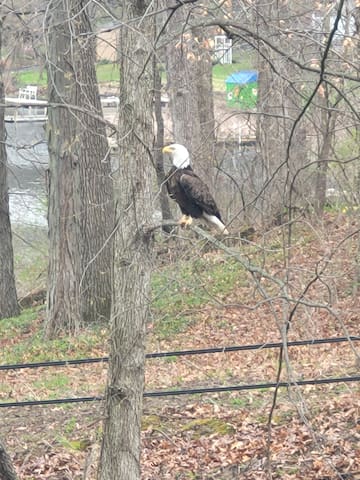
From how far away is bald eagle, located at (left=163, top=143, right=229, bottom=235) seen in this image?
8438mm

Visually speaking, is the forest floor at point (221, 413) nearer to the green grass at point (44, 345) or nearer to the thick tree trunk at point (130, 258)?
the thick tree trunk at point (130, 258)

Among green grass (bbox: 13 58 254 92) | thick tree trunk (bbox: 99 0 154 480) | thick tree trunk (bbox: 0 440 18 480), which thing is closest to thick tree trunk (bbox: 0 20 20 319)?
green grass (bbox: 13 58 254 92)

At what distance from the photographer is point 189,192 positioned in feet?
28.0

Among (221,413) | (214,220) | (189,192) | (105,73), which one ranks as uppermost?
(105,73)

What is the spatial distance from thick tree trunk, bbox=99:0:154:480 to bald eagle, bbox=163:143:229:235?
3.58 m

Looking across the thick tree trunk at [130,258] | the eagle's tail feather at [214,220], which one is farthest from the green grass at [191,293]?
the thick tree trunk at [130,258]

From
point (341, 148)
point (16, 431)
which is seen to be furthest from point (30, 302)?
point (16, 431)

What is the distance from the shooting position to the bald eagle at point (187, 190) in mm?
8438

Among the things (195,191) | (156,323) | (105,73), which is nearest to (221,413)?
(195,191)

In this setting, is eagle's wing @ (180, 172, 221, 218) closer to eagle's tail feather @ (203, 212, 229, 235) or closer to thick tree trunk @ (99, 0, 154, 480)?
eagle's tail feather @ (203, 212, 229, 235)

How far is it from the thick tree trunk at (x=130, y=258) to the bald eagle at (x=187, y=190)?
358 cm

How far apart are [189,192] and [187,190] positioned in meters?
0.03

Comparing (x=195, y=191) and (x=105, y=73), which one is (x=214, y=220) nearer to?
(x=195, y=191)

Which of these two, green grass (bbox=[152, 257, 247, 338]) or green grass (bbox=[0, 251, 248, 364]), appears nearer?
green grass (bbox=[0, 251, 248, 364])
